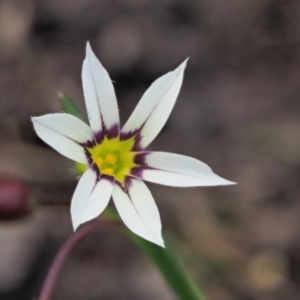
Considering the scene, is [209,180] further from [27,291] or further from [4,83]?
[4,83]

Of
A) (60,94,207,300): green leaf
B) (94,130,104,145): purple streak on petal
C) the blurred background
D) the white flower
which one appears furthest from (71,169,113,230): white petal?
the blurred background

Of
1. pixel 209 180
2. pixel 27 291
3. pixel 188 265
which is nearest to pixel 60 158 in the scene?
pixel 27 291

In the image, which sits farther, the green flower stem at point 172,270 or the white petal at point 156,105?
the green flower stem at point 172,270

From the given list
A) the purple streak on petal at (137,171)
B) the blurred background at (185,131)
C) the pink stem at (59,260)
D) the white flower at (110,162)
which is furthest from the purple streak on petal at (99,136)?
the blurred background at (185,131)

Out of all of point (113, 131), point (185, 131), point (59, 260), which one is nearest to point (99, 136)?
point (113, 131)

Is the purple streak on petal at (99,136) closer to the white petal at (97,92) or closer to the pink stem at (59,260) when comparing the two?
the white petal at (97,92)

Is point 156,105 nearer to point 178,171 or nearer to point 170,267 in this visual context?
point 178,171

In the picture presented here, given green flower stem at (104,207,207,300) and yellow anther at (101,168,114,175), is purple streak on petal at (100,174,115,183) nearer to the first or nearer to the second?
yellow anther at (101,168,114,175)
